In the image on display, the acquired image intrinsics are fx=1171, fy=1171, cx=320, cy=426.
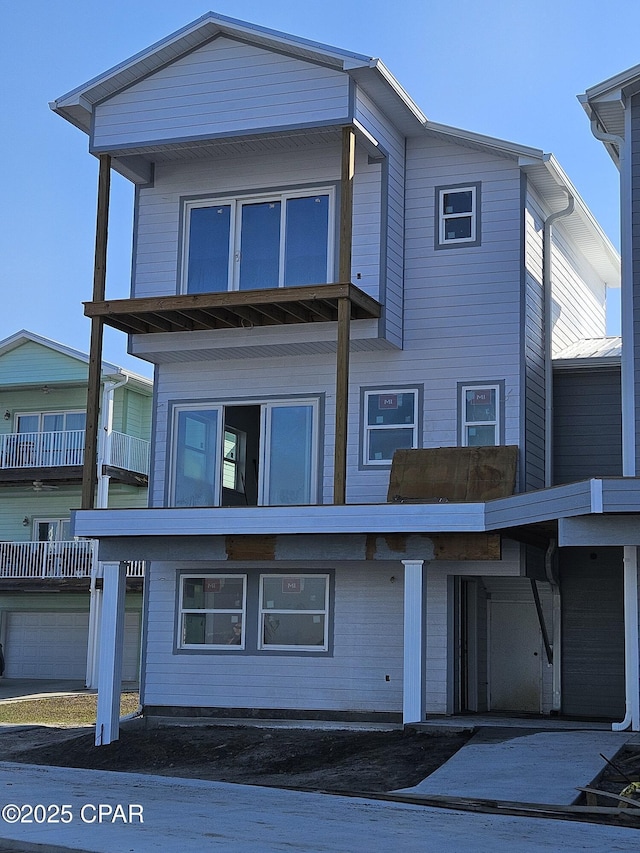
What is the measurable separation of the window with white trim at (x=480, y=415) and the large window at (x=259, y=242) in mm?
2972

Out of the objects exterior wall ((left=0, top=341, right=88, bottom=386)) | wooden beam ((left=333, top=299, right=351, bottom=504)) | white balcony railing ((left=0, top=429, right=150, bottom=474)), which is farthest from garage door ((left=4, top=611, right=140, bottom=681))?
wooden beam ((left=333, top=299, right=351, bottom=504))

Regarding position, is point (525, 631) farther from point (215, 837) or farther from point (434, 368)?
point (215, 837)

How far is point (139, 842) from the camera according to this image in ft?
28.6

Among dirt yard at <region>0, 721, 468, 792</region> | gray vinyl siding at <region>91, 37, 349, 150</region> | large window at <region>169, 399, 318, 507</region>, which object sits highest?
gray vinyl siding at <region>91, 37, 349, 150</region>

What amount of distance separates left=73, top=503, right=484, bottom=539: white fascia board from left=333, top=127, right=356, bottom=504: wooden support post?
0.41 meters

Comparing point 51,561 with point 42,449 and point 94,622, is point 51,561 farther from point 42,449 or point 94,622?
point 42,449

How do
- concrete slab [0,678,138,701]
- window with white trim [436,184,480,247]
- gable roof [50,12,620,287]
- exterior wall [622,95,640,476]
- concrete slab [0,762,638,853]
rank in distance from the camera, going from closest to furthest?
concrete slab [0,762,638,853]
exterior wall [622,95,640,476]
gable roof [50,12,620,287]
window with white trim [436,184,480,247]
concrete slab [0,678,138,701]

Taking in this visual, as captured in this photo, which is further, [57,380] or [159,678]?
[57,380]

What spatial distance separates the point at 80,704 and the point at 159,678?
6062mm

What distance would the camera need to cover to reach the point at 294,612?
759 inches

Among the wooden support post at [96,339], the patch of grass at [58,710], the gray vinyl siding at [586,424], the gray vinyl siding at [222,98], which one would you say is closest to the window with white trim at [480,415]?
the gray vinyl siding at [586,424]

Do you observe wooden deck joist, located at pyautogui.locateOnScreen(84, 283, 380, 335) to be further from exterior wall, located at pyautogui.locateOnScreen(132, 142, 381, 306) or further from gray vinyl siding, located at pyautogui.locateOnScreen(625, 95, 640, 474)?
gray vinyl siding, located at pyautogui.locateOnScreen(625, 95, 640, 474)

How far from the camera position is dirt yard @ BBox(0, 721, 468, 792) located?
1377 cm

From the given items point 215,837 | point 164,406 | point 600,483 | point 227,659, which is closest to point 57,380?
point 164,406
